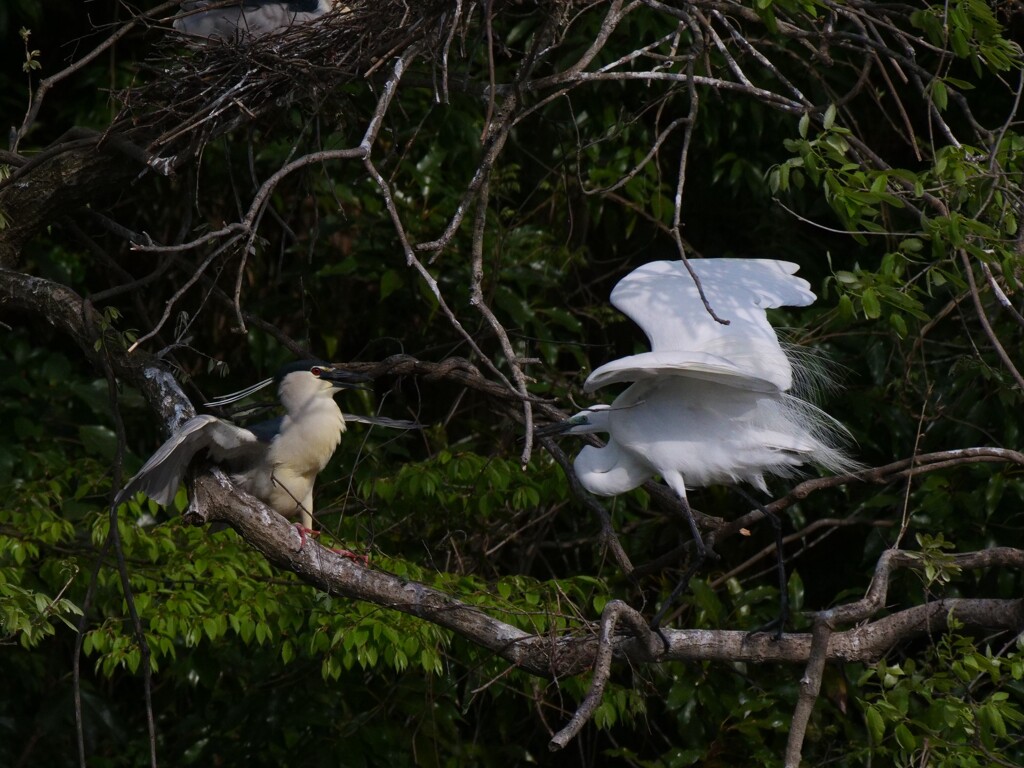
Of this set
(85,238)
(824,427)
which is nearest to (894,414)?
(824,427)

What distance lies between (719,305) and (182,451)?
1.30 m

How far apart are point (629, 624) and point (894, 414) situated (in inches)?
81.8

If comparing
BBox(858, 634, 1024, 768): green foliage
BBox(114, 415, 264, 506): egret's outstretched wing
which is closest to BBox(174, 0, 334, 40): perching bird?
BBox(114, 415, 264, 506): egret's outstretched wing

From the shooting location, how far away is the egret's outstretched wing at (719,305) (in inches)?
117

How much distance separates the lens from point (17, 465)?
14.4 feet

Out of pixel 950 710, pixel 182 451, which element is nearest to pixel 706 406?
pixel 950 710

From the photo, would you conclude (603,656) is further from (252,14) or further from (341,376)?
(252,14)

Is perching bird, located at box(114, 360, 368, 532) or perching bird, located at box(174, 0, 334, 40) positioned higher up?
perching bird, located at box(174, 0, 334, 40)

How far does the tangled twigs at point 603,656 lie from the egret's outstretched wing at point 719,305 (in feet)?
1.73

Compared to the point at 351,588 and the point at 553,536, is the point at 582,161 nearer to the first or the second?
the point at 553,536

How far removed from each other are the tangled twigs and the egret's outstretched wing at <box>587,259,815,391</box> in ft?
1.73

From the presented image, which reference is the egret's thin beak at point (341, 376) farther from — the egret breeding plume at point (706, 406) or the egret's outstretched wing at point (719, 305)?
the egret's outstretched wing at point (719, 305)

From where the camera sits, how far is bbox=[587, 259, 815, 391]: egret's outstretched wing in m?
2.96

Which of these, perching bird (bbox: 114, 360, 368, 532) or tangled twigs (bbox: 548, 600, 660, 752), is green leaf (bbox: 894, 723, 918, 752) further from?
perching bird (bbox: 114, 360, 368, 532)
